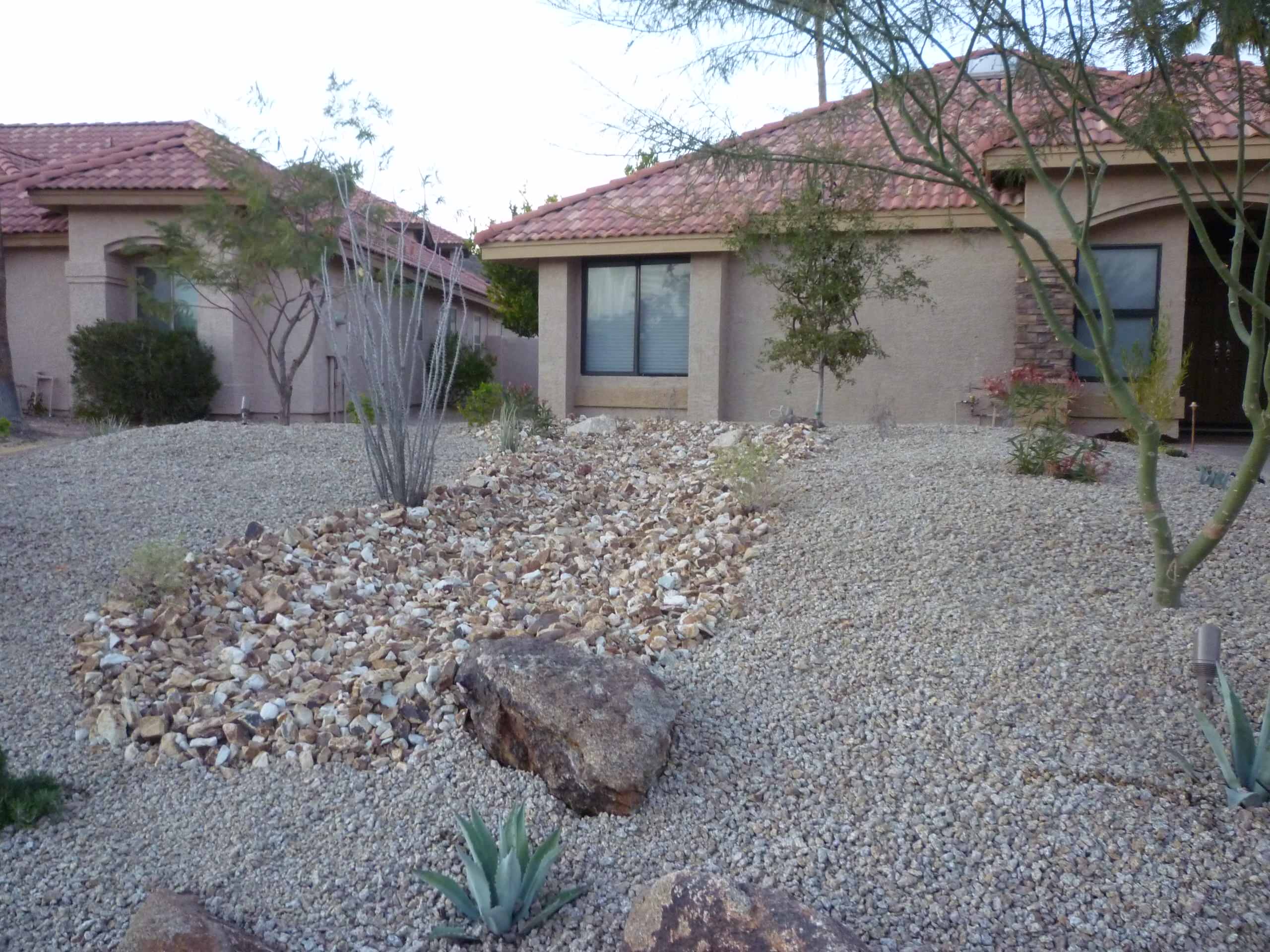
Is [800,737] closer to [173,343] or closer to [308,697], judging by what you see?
[308,697]

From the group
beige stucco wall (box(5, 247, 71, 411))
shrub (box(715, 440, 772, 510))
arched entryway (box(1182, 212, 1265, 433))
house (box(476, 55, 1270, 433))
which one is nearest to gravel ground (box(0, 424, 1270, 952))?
shrub (box(715, 440, 772, 510))

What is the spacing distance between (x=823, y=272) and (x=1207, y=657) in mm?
6977

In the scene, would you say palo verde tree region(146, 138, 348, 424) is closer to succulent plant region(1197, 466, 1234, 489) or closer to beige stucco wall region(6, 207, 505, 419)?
beige stucco wall region(6, 207, 505, 419)

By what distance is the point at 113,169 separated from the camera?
53.4 feet

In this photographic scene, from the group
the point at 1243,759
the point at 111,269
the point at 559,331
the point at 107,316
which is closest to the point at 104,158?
the point at 111,269

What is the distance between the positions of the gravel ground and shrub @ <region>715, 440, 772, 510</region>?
0.85 meters

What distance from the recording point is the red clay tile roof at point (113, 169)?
51.0 ft

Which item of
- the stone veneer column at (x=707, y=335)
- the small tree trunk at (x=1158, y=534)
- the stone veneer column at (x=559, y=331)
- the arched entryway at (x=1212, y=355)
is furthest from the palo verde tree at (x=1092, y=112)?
the arched entryway at (x=1212, y=355)

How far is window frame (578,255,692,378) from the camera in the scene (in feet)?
47.4

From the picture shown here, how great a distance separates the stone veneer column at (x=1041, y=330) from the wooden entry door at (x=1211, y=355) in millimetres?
4268

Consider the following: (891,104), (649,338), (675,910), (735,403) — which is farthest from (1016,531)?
(649,338)

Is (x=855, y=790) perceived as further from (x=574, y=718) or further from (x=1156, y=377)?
(x=1156, y=377)

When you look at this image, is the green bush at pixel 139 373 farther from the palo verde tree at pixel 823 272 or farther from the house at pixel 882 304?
the palo verde tree at pixel 823 272

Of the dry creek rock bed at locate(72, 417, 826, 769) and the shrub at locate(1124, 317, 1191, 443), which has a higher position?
the shrub at locate(1124, 317, 1191, 443)
